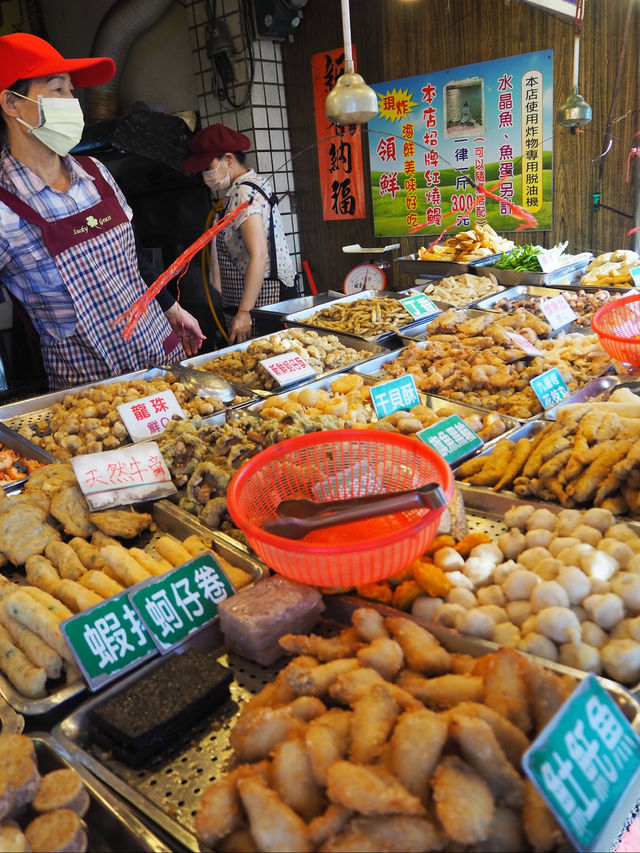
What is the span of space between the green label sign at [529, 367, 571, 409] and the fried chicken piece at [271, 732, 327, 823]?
2.17m

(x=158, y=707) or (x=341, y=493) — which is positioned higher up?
(x=341, y=493)

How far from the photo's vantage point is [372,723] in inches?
45.4

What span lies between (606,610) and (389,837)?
2.70ft

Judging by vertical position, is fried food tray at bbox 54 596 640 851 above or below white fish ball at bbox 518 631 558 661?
below

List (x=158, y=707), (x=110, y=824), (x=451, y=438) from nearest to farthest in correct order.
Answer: (x=110, y=824)
(x=158, y=707)
(x=451, y=438)

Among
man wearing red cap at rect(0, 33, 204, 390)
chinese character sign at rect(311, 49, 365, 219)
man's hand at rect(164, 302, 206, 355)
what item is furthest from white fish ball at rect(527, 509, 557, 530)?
chinese character sign at rect(311, 49, 365, 219)

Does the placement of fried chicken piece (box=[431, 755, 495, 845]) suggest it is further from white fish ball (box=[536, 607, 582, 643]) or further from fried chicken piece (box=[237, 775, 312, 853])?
white fish ball (box=[536, 607, 582, 643])

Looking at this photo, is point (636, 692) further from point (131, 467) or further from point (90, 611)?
point (131, 467)

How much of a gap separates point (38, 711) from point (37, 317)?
290cm

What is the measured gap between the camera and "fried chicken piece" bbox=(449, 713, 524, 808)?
105 cm

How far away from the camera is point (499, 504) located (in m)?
2.24

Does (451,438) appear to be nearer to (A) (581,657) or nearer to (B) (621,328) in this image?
(A) (581,657)

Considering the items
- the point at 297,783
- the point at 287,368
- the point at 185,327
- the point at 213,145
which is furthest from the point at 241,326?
the point at 297,783

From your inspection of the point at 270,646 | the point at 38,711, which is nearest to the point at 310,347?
the point at 270,646
